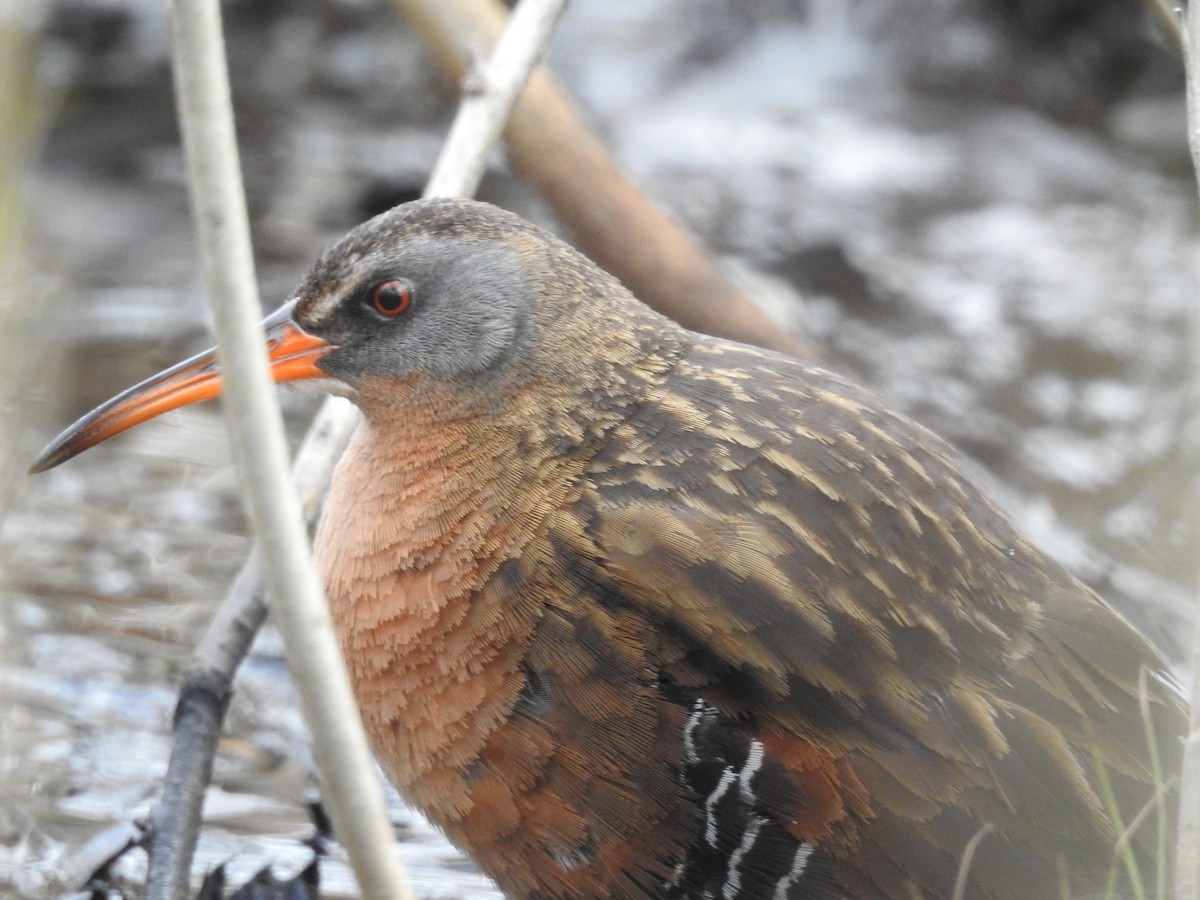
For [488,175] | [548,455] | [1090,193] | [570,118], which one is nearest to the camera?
[548,455]

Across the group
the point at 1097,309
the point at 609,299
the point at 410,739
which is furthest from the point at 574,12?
the point at 410,739

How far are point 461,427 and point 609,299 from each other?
0.40 m

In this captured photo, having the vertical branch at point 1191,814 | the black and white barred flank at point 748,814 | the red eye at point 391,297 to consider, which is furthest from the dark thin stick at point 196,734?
the vertical branch at point 1191,814

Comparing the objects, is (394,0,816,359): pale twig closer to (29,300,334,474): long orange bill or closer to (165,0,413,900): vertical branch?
(29,300,334,474): long orange bill

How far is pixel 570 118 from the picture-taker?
5.23 metres

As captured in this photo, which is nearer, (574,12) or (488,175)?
(488,175)

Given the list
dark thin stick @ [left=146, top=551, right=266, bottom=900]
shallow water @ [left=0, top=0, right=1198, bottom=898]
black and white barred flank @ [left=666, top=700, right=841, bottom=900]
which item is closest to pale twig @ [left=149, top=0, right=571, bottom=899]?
dark thin stick @ [left=146, top=551, right=266, bottom=900]

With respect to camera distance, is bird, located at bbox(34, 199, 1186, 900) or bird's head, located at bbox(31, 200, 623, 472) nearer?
bird, located at bbox(34, 199, 1186, 900)

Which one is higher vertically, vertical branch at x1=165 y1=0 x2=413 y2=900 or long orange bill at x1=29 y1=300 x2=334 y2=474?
long orange bill at x1=29 y1=300 x2=334 y2=474

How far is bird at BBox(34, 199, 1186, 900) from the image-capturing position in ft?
9.48

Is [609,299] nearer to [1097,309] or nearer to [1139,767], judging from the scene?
[1139,767]

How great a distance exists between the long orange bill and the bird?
2cm

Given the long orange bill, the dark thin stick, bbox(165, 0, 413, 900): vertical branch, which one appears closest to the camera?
bbox(165, 0, 413, 900): vertical branch

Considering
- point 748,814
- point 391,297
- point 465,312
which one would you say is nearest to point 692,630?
point 748,814
